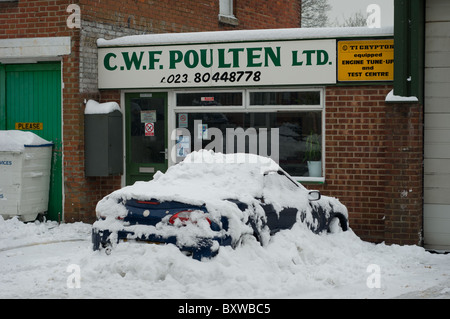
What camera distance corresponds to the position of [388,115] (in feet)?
39.2

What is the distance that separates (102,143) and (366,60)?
507 cm

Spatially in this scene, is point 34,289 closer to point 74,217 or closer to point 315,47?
point 74,217

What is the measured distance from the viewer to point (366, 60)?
12430 mm

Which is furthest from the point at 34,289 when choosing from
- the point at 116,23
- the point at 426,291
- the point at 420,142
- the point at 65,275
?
the point at 116,23

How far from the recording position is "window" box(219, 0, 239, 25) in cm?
1817

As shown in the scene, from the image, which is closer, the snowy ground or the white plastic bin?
the snowy ground

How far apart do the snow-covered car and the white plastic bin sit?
14.9ft

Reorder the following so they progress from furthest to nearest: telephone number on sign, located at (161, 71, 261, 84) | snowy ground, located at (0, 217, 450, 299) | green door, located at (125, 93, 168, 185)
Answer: green door, located at (125, 93, 168, 185) < telephone number on sign, located at (161, 71, 261, 84) < snowy ground, located at (0, 217, 450, 299)

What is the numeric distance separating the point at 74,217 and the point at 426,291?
746 centimetres

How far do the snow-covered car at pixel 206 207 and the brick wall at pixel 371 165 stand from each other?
7.56 feet

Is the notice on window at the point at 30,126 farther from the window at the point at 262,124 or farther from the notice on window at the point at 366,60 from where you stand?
the notice on window at the point at 366,60
